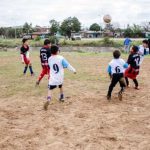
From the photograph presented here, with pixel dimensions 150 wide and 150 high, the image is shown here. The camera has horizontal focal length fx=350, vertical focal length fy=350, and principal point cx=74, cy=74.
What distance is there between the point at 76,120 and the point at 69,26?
2739 inches


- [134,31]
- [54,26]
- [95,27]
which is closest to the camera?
[134,31]

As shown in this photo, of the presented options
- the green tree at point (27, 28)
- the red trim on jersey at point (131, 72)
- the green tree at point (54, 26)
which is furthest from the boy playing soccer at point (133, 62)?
the green tree at point (27, 28)

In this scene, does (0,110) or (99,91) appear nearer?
(0,110)

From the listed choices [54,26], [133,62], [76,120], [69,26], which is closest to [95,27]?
[69,26]

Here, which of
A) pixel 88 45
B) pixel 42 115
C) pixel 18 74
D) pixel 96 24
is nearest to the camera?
pixel 42 115

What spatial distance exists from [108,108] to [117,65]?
4.33ft

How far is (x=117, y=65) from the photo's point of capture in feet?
31.4

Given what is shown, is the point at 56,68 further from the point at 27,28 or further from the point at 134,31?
the point at 27,28

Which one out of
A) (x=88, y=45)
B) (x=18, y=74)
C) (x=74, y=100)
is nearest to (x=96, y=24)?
(x=88, y=45)

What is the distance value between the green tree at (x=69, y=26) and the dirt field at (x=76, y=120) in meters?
63.7

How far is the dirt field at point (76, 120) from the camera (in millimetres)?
6391

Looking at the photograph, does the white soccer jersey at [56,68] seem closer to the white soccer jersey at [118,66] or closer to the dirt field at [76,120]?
the dirt field at [76,120]

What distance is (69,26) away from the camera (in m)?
76.4

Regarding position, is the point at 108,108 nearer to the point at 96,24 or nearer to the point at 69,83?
the point at 69,83
